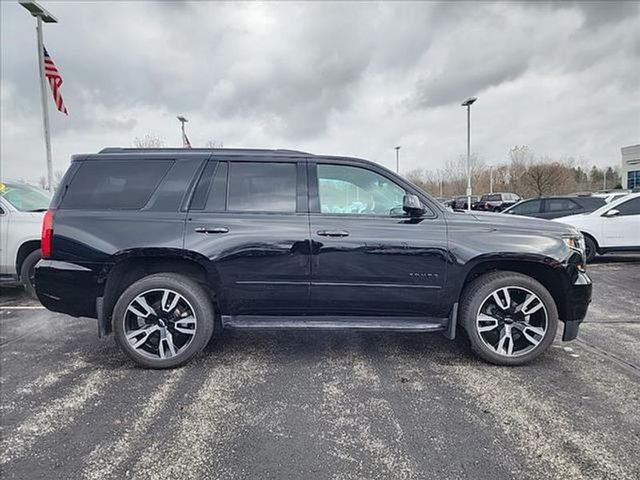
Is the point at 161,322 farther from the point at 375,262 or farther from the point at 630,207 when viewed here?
the point at 630,207

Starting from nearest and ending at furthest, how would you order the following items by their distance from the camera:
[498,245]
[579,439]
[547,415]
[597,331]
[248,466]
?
1. [248,466]
2. [579,439]
3. [547,415]
4. [498,245]
5. [597,331]

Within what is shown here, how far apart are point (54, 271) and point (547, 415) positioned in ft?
13.5

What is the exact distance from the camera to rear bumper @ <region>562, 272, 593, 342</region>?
351 centimetres

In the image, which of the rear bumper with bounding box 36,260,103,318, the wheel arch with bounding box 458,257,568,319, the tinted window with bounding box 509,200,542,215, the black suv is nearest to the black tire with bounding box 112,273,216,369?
the black suv

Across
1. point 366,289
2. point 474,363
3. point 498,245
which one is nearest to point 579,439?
point 474,363

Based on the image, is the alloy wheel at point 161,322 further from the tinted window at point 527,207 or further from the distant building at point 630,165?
the distant building at point 630,165

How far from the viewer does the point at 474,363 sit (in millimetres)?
3590

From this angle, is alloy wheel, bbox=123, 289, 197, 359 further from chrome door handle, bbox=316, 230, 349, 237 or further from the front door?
chrome door handle, bbox=316, 230, 349, 237

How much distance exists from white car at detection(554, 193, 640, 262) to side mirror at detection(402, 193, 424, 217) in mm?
7181

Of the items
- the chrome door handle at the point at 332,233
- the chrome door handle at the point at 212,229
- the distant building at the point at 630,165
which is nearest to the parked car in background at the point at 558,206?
the chrome door handle at the point at 332,233

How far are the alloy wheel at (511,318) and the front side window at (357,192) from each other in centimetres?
118

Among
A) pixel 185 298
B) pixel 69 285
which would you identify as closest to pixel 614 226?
pixel 185 298

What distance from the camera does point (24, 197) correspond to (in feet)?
20.9

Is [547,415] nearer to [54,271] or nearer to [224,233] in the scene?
[224,233]
